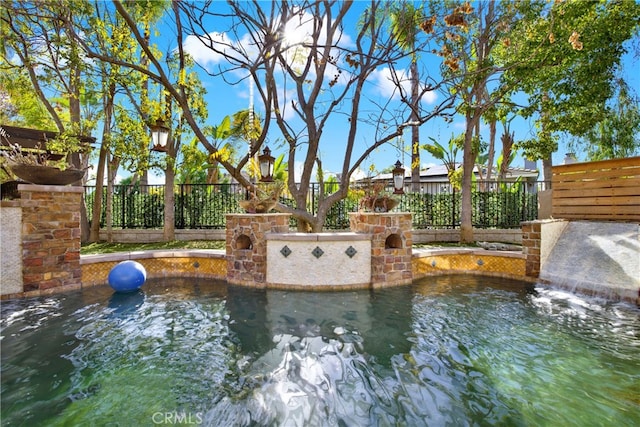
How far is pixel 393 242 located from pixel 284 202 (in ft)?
19.0

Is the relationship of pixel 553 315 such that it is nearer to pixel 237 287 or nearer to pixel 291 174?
pixel 237 287

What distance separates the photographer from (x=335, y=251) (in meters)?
6.48

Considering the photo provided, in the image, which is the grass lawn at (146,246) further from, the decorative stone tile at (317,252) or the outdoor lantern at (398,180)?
the outdoor lantern at (398,180)

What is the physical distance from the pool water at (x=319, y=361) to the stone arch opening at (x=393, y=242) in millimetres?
1574

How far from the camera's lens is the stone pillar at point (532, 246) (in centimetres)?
703

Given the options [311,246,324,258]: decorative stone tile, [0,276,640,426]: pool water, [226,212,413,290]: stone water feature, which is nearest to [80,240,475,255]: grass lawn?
[226,212,413,290]: stone water feature

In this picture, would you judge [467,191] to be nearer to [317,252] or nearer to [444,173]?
[317,252]

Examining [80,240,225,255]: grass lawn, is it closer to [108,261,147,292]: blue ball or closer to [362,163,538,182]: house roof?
[108,261,147,292]: blue ball

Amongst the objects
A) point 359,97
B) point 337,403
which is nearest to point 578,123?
point 359,97

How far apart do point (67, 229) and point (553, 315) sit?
9088mm
